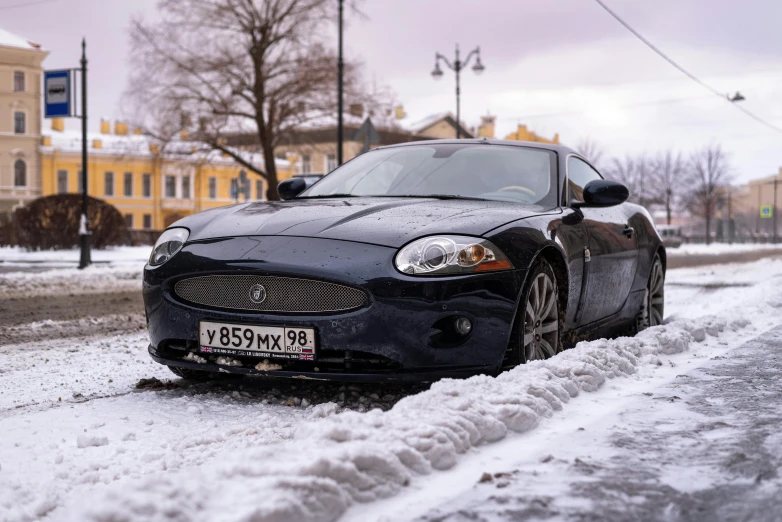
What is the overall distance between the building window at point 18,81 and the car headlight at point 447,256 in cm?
6985

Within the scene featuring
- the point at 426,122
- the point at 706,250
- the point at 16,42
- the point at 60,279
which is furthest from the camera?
the point at 426,122

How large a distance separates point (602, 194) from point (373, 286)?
6.74ft

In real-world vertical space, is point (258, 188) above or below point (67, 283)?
above

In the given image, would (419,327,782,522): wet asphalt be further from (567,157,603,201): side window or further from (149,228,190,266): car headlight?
(149,228,190,266): car headlight

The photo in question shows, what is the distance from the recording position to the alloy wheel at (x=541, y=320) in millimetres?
4336

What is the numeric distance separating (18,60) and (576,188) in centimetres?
6792

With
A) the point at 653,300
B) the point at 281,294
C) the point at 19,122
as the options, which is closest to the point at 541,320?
the point at 281,294

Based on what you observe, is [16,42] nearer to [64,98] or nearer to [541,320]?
[64,98]

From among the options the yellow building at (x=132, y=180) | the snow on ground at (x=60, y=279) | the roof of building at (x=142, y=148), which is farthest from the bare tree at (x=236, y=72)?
the yellow building at (x=132, y=180)

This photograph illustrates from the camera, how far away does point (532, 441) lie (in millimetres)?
3109

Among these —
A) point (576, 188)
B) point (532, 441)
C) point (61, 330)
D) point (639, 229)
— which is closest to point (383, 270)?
point (532, 441)

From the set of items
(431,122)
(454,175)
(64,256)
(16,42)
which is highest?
(16,42)

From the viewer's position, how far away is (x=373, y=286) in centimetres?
Result: 388

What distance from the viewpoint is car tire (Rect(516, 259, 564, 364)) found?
13.9ft
